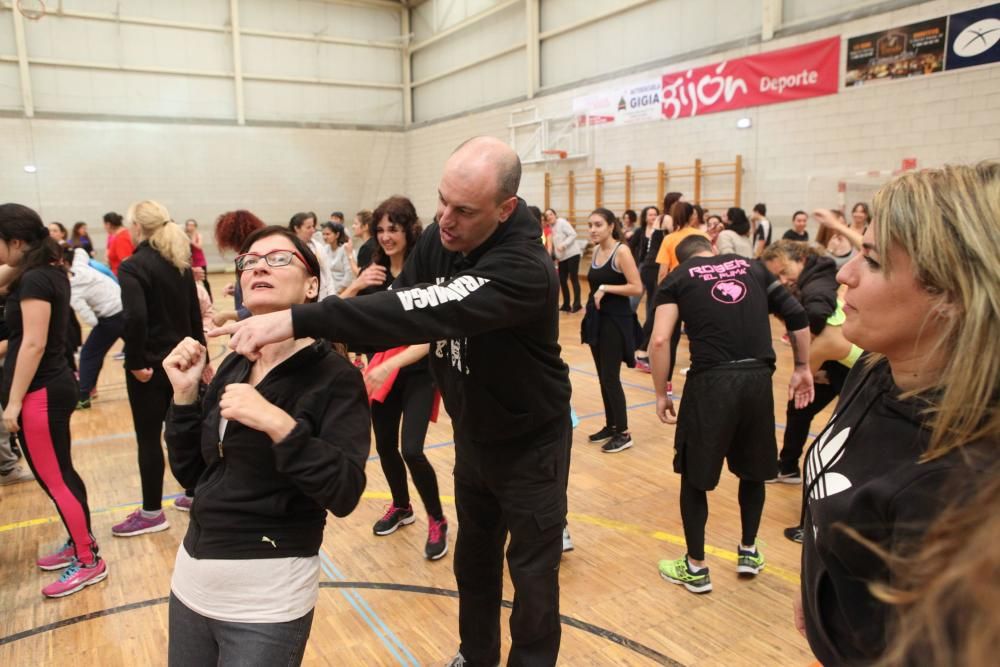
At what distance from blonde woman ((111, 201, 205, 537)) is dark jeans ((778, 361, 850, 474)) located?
3.55m

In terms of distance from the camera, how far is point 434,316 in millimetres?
1585

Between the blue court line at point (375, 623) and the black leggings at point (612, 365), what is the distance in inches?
96.3

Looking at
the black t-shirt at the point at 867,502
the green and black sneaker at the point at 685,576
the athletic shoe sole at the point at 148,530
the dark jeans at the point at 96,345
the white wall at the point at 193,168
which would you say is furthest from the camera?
the white wall at the point at 193,168

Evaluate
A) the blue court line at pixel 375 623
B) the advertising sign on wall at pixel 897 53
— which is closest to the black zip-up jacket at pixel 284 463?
the blue court line at pixel 375 623

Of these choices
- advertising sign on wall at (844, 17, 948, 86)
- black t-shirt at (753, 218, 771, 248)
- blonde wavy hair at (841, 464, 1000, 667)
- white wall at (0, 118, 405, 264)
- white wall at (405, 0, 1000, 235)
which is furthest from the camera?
white wall at (0, 118, 405, 264)

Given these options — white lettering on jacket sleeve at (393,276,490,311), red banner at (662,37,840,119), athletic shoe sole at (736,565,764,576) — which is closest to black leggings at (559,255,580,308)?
red banner at (662,37,840,119)

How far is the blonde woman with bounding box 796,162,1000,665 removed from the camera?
933mm

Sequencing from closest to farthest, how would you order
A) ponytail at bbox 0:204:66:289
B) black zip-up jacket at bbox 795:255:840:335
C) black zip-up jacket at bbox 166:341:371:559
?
black zip-up jacket at bbox 166:341:371:559, ponytail at bbox 0:204:66:289, black zip-up jacket at bbox 795:255:840:335

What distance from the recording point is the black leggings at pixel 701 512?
10.0ft

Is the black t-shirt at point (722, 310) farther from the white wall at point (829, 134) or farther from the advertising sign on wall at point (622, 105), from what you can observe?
the advertising sign on wall at point (622, 105)

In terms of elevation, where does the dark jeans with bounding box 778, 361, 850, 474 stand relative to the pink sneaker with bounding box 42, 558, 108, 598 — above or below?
above

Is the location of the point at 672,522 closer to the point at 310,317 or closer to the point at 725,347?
the point at 725,347

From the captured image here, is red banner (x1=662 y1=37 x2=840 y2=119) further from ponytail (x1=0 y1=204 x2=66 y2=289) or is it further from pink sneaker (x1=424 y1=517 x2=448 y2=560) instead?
ponytail (x1=0 y1=204 x2=66 y2=289)

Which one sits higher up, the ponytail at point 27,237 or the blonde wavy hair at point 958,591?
the ponytail at point 27,237
